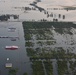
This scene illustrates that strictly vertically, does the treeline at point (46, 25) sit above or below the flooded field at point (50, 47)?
above

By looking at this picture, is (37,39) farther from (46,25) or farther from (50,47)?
(46,25)

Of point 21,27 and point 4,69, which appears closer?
point 4,69

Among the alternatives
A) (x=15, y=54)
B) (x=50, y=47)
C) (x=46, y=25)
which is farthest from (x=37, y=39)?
(x=46, y=25)

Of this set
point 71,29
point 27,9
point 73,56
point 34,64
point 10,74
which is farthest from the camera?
point 27,9

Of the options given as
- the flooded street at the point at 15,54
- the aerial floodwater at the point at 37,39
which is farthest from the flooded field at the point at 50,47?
the flooded street at the point at 15,54

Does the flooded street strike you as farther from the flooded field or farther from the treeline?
the treeline

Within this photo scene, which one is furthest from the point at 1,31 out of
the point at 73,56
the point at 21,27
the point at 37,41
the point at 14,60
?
the point at 73,56

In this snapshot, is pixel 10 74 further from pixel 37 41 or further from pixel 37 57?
pixel 37 41

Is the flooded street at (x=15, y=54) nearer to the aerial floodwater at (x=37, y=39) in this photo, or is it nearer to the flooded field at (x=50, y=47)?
the aerial floodwater at (x=37, y=39)
